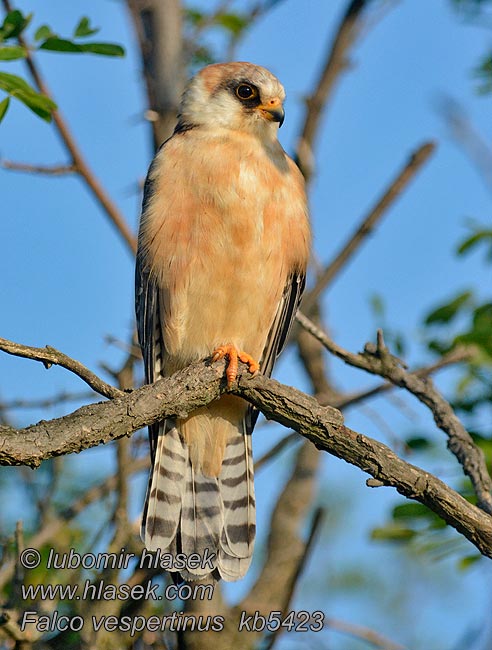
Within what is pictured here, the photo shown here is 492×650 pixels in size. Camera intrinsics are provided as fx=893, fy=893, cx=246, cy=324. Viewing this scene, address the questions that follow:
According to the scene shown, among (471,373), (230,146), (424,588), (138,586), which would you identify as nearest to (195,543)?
(138,586)

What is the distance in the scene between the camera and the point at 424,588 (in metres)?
7.67

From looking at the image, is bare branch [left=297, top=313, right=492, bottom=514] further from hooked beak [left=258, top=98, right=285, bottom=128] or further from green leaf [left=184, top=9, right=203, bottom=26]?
green leaf [left=184, top=9, right=203, bottom=26]

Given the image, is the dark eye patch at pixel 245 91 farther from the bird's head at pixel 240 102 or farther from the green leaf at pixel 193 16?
the green leaf at pixel 193 16

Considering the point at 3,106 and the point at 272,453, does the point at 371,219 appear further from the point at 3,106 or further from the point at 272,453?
the point at 3,106

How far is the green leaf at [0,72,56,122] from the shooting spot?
10.4 feet

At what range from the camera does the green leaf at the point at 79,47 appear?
3357 mm

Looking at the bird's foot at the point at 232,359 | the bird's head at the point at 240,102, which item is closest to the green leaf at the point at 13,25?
the bird's head at the point at 240,102

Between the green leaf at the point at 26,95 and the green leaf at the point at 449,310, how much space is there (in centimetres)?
204

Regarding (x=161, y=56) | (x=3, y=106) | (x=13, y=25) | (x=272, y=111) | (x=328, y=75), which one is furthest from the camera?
→ (x=328, y=75)

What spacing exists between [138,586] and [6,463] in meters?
1.26

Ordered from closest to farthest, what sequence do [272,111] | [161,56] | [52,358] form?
1. [52,358]
2. [272,111]
3. [161,56]

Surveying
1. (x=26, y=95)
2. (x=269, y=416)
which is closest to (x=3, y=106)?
(x=26, y=95)

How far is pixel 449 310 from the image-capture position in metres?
4.25

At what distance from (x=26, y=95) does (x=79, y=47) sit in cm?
35
